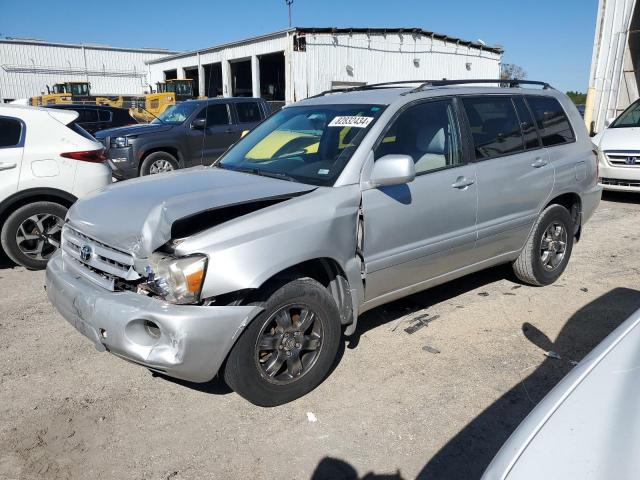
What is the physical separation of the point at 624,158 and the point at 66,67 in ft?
165

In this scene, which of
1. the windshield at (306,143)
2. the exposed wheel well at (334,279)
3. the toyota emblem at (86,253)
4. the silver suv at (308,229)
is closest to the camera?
the silver suv at (308,229)

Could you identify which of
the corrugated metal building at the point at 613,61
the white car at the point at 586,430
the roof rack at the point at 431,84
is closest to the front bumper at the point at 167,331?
the white car at the point at 586,430

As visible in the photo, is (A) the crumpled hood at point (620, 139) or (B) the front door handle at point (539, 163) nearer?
(B) the front door handle at point (539, 163)

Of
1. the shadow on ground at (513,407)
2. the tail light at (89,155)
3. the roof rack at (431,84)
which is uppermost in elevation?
the roof rack at (431,84)

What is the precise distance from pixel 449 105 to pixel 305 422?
2.53 meters

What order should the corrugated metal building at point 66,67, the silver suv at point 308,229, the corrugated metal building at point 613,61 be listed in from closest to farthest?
the silver suv at point 308,229, the corrugated metal building at point 613,61, the corrugated metal building at point 66,67

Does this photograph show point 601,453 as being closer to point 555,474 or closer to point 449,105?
point 555,474

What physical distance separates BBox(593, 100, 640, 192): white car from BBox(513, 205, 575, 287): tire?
449 centimetres

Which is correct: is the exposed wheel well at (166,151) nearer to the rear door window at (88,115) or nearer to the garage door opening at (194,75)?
the rear door window at (88,115)

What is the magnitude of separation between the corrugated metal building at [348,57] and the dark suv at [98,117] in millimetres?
14472

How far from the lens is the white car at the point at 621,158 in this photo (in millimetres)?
8570

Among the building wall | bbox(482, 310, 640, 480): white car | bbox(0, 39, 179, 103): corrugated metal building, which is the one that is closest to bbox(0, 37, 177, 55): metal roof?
bbox(0, 39, 179, 103): corrugated metal building

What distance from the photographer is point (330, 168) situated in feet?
11.3

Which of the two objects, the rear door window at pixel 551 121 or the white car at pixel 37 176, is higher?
the rear door window at pixel 551 121
